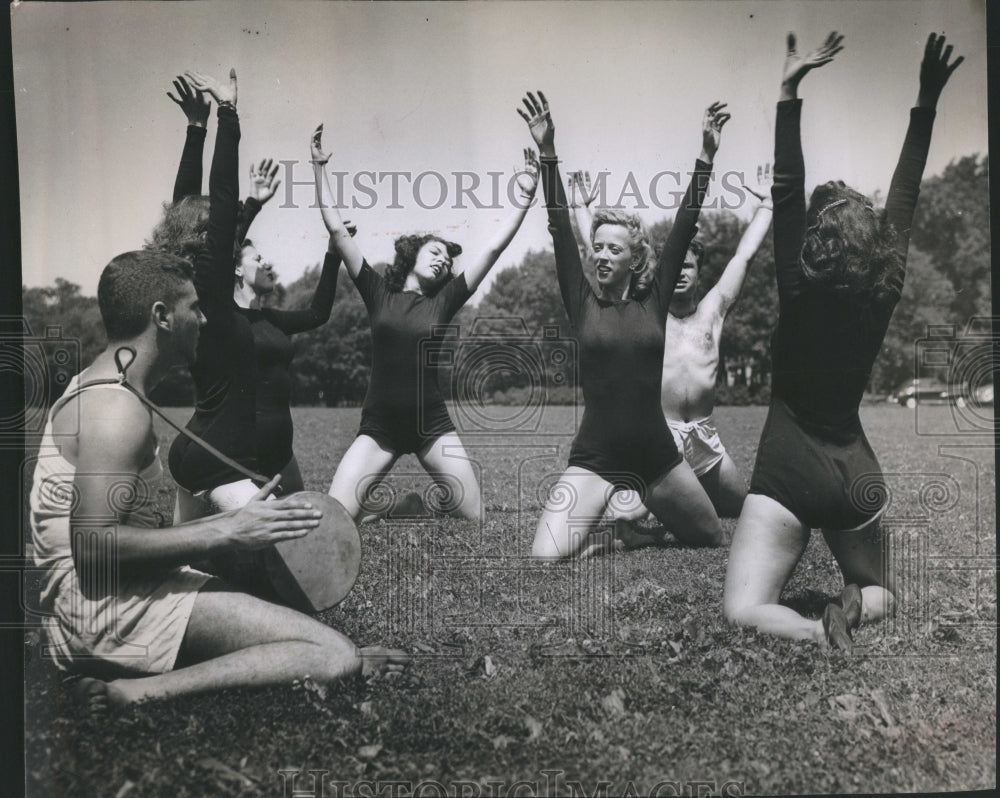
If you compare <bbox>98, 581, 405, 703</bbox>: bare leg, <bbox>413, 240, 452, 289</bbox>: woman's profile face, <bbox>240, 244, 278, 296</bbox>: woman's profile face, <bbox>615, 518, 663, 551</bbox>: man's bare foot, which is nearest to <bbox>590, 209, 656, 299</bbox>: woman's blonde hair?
<bbox>413, 240, 452, 289</bbox>: woman's profile face

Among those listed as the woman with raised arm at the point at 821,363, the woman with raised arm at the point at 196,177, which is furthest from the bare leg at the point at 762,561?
the woman with raised arm at the point at 196,177

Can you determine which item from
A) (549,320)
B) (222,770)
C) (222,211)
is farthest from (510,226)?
(222,770)

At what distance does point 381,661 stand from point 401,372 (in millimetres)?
1353

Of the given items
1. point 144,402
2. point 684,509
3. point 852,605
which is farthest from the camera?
point 684,509

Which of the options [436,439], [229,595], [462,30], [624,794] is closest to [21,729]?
[229,595]

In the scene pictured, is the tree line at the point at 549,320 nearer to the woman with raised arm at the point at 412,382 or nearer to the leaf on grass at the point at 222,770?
the woman with raised arm at the point at 412,382

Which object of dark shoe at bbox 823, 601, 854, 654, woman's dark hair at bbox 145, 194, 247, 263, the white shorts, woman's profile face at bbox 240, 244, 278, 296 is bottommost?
dark shoe at bbox 823, 601, 854, 654

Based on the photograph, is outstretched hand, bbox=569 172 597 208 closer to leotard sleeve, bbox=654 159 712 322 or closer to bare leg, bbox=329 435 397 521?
leotard sleeve, bbox=654 159 712 322

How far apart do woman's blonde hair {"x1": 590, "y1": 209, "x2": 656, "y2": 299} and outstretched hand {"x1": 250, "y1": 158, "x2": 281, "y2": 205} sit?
1555 millimetres

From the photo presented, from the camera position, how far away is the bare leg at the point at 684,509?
14.4 ft

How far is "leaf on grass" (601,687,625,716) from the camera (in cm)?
384

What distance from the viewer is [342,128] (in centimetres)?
421

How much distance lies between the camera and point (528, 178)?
168 inches

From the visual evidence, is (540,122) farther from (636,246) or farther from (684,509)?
(684,509)
